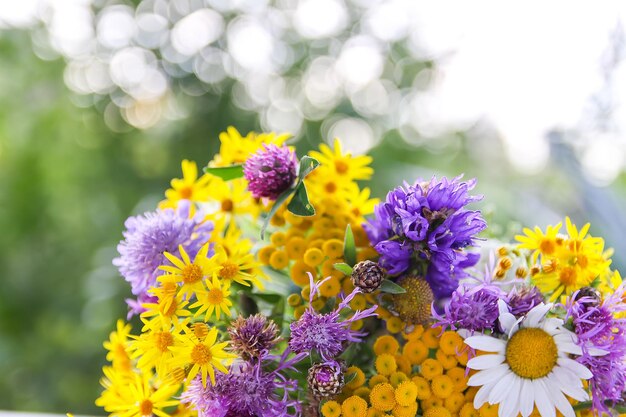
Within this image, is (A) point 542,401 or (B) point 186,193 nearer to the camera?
(A) point 542,401

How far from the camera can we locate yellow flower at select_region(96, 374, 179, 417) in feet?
1.47

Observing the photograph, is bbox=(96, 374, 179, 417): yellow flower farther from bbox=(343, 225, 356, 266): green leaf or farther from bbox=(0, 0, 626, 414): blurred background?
bbox=(0, 0, 626, 414): blurred background

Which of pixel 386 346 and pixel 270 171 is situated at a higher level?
pixel 270 171

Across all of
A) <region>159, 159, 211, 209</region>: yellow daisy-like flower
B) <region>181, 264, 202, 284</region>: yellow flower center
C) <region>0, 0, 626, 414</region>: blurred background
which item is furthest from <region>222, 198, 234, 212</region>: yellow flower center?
<region>0, 0, 626, 414</region>: blurred background

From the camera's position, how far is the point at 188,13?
1.93 metres

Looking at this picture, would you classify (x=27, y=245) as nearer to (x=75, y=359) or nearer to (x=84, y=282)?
(x=84, y=282)

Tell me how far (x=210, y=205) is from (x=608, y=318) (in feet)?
1.14

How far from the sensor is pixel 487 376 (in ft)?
1.34

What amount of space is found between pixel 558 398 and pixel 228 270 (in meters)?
0.25

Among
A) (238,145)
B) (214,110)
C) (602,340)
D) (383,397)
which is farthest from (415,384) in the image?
(214,110)

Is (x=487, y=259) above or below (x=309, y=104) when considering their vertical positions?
above

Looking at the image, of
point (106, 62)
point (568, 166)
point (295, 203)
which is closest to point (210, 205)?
point (295, 203)

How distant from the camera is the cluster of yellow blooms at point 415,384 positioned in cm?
40

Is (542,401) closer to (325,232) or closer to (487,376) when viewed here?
(487,376)
